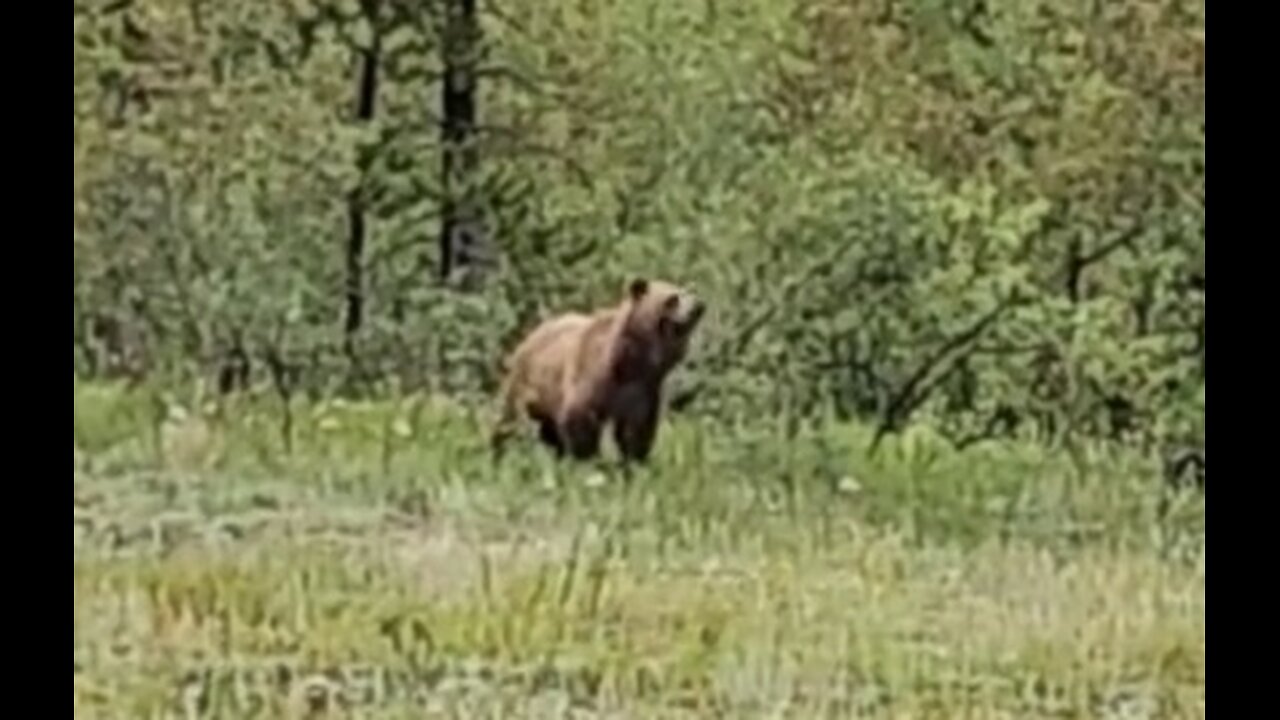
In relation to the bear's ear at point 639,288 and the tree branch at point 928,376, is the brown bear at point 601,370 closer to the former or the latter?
the bear's ear at point 639,288

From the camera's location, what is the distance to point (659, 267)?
3328 millimetres

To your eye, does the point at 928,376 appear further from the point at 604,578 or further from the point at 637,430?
the point at 604,578

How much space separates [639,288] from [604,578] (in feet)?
2.60

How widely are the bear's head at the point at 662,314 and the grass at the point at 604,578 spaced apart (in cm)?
19

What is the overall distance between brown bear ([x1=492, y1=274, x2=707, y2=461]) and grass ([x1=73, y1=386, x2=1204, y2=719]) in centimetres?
15

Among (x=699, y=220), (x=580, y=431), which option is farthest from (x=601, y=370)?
(x=699, y=220)

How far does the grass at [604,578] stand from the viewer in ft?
7.75

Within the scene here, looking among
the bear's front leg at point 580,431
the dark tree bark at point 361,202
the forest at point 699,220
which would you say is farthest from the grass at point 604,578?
the dark tree bark at point 361,202

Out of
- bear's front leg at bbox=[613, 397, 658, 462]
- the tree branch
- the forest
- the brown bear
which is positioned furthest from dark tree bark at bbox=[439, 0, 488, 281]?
the tree branch

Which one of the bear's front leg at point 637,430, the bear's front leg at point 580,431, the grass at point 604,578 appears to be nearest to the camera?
the grass at point 604,578

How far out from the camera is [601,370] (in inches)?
135

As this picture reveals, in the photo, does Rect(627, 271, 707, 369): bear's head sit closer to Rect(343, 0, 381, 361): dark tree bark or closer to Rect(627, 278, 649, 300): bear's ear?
Rect(627, 278, 649, 300): bear's ear
